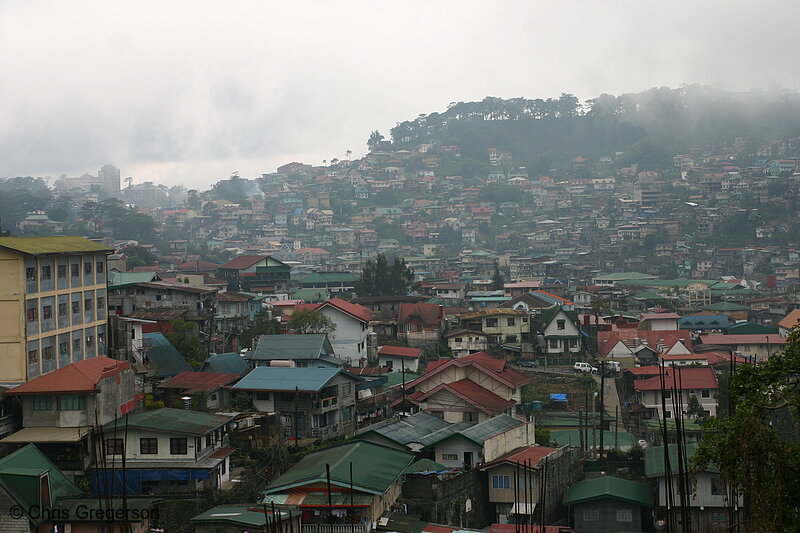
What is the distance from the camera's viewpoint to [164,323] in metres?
26.0

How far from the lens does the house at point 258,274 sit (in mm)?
42688

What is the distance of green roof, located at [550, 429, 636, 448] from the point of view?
801 inches

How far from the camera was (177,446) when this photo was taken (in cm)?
1562

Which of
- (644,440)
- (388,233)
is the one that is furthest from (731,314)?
(388,233)

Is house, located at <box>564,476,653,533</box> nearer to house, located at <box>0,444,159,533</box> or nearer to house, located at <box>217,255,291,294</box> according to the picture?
house, located at <box>0,444,159,533</box>

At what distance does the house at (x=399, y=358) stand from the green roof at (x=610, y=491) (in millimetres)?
11872

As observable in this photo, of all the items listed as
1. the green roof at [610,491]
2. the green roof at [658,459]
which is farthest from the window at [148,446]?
the green roof at [658,459]

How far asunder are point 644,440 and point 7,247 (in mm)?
15228

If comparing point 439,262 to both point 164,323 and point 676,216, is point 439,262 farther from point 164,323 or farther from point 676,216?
point 164,323

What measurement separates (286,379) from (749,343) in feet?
66.1

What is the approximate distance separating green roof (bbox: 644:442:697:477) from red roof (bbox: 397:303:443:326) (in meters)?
14.8

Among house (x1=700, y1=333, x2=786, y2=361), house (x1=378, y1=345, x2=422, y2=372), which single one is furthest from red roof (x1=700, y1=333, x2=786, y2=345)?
house (x1=378, y1=345, x2=422, y2=372)

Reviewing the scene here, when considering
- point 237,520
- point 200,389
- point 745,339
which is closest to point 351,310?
point 200,389

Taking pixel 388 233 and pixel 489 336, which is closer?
pixel 489 336
